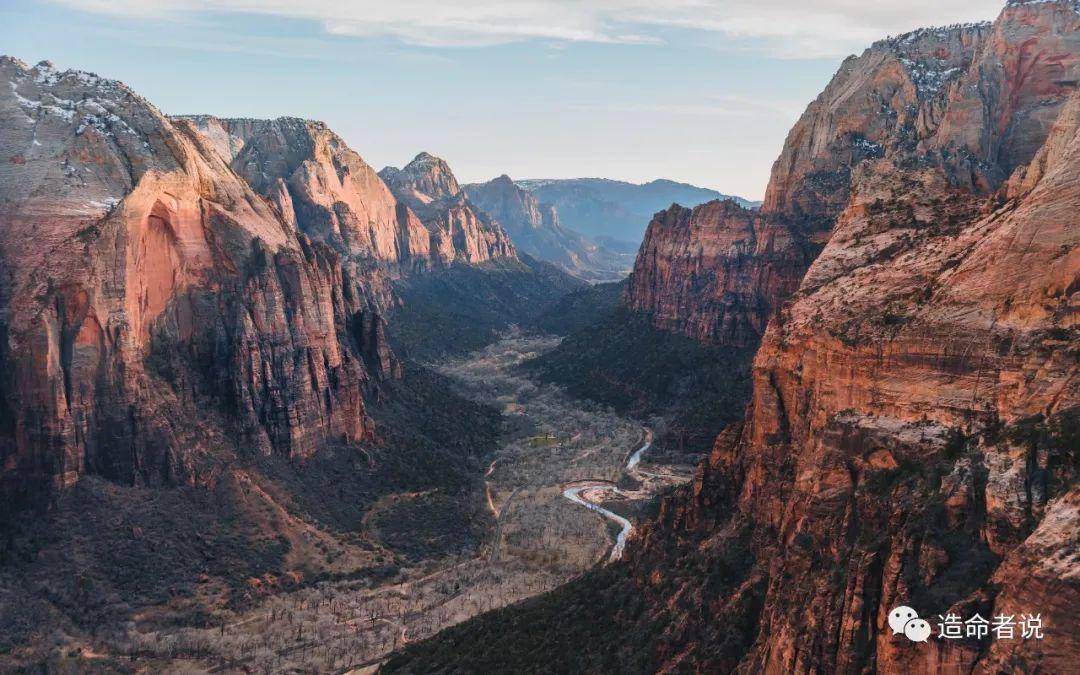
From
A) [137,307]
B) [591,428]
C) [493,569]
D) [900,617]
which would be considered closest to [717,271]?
[591,428]

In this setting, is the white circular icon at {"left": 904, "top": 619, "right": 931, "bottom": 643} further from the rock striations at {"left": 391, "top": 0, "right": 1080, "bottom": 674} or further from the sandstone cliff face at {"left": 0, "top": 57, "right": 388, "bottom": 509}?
the sandstone cliff face at {"left": 0, "top": 57, "right": 388, "bottom": 509}

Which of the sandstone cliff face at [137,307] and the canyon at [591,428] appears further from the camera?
the sandstone cliff face at [137,307]

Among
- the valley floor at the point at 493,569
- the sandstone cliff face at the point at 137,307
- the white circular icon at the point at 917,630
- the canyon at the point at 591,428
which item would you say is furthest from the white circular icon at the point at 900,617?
the sandstone cliff face at the point at 137,307

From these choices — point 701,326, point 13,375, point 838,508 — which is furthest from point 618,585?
point 701,326

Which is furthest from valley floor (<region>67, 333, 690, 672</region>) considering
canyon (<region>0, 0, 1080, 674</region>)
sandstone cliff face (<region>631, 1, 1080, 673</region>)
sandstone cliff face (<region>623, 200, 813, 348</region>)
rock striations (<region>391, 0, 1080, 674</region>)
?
sandstone cliff face (<region>631, 1, 1080, 673</region>)

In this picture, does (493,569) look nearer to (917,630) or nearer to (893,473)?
(893,473)

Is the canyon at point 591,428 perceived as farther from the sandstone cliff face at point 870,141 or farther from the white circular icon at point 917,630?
the sandstone cliff face at point 870,141
